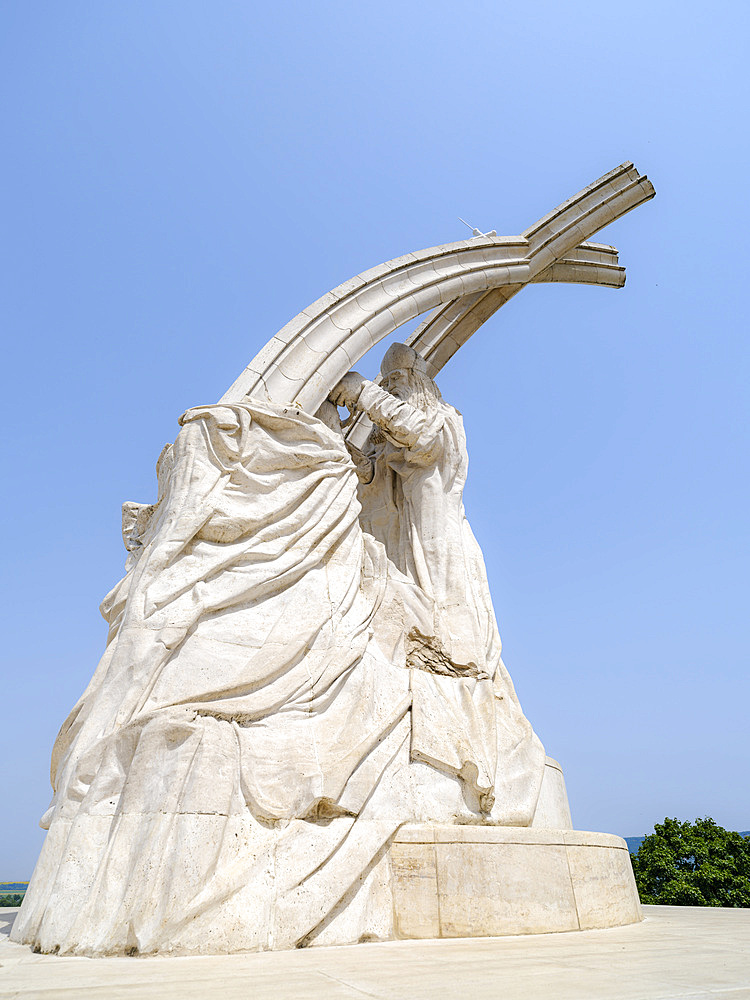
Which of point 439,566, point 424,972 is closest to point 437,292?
point 439,566

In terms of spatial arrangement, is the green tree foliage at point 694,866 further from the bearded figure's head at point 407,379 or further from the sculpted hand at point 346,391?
the sculpted hand at point 346,391

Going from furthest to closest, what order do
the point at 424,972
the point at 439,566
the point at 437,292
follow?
the point at 437,292 < the point at 439,566 < the point at 424,972

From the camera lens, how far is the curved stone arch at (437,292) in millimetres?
7207

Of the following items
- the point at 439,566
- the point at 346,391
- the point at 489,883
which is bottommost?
the point at 489,883

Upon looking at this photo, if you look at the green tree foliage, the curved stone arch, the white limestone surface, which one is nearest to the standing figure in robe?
the curved stone arch

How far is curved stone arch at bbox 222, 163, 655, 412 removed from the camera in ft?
23.6

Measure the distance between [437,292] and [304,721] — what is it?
5219mm

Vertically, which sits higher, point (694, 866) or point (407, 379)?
point (407, 379)

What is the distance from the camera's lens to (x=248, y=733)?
4.66 meters

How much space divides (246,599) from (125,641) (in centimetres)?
86

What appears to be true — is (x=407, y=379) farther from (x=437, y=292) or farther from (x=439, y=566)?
(x=439, y=566)

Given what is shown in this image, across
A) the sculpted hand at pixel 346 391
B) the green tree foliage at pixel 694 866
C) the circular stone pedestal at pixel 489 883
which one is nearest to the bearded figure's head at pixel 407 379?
the sculpted hand at pixel 346 391

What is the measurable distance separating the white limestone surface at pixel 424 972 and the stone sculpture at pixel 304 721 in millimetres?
283

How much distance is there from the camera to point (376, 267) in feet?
26.7
